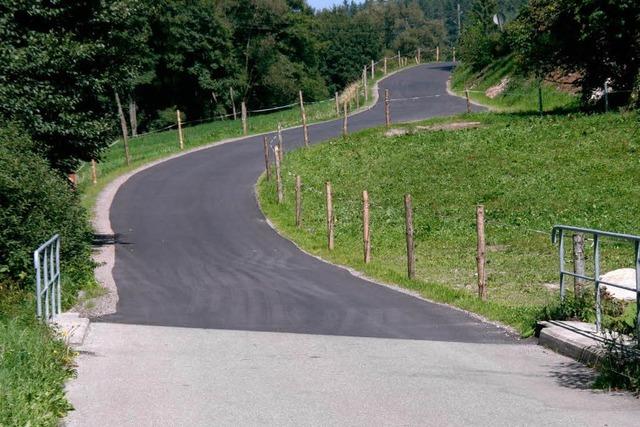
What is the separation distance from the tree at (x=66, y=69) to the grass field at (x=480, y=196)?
672 cm

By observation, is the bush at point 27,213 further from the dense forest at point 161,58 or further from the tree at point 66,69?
the dense forest at point 161,58

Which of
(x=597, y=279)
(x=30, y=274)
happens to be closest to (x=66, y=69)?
(x=30, y=274)

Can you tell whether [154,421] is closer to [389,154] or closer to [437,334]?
[437,334]

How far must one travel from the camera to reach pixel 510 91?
56.1 metres

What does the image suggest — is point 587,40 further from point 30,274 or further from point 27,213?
point 30,274

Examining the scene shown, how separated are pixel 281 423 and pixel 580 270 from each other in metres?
5.91

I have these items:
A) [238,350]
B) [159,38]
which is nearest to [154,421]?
[238,350]

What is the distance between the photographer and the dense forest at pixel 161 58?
20.5m

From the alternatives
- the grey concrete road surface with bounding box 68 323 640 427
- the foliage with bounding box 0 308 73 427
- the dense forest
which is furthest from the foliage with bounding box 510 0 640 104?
the foliage with bounding box 0 308 73 427

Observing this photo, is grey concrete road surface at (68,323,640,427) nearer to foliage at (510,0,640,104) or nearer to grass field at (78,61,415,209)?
grass field at (78,61,415,209)

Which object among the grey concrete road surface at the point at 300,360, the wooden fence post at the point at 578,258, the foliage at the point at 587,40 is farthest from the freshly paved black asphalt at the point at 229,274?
the foliage at the point at 587,40

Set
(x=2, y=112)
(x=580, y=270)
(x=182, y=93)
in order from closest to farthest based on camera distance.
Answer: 1. (x=580, y=270)
2. (x=2, y=112)
3. (x=182, y=93)

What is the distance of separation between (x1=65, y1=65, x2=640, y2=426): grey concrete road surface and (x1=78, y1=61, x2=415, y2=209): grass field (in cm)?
1667

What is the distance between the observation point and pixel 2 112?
19562mm
